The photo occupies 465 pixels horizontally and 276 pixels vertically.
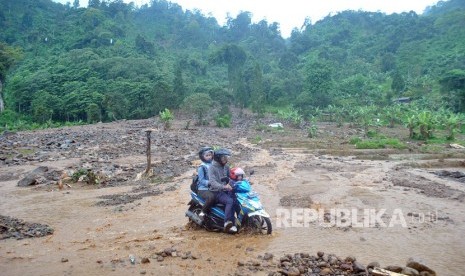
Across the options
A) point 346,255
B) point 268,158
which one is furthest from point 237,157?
point 346,255

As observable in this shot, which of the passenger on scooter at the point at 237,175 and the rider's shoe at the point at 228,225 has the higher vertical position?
the passenger on scooter at the point at 237,175

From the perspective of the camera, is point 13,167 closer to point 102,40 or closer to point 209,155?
point 209,155

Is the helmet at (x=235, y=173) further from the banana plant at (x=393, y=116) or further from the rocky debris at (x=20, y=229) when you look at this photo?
the banana plant at (x=393, y=116)

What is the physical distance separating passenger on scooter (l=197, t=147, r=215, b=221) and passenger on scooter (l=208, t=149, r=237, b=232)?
0.12m

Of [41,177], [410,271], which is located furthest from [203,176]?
[41,177]

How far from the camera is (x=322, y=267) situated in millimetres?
5820

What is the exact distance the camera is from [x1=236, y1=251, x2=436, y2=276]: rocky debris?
17.7 feet

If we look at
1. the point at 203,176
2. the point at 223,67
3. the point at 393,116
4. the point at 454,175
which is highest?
the point at 223,67

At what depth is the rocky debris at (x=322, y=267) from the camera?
213 inches

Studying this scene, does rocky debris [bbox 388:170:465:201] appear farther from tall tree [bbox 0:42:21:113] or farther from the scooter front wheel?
tall tree [bbox 0:42:21:113]

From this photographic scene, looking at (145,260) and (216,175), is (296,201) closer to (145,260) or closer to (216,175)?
(216,175)

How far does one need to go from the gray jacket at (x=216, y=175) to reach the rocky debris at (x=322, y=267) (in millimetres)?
1567

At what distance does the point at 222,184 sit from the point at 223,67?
8200 centimetres

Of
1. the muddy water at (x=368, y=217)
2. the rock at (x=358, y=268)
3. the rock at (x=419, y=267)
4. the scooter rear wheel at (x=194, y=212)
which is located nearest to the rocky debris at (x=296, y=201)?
the muddy water at (x=368, y=217)
